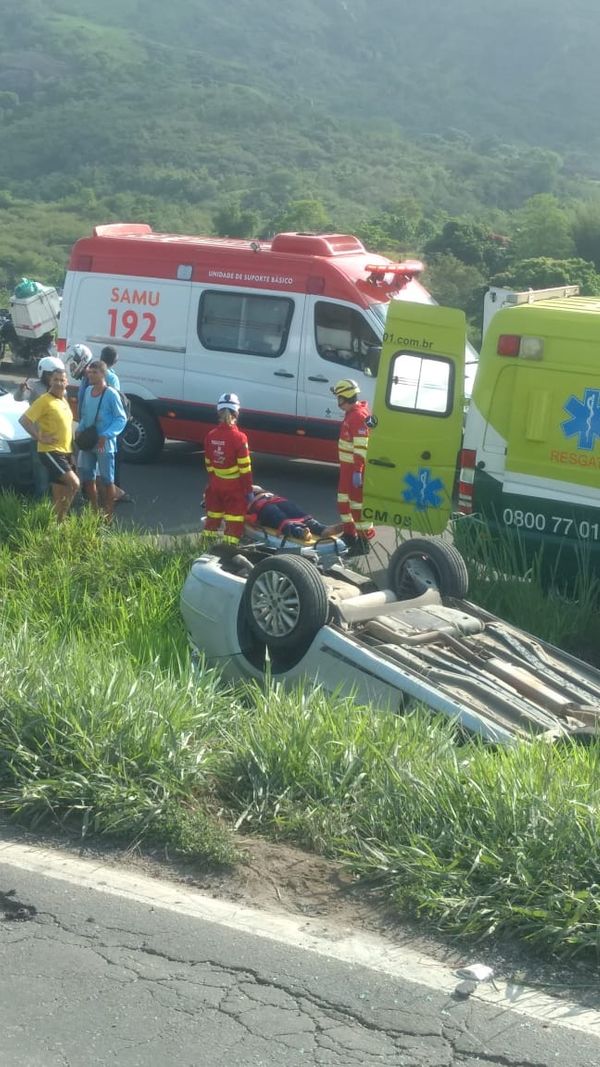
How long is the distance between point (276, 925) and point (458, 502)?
17.7ft

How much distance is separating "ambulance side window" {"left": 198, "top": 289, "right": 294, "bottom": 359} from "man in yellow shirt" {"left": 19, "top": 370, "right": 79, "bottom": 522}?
3.14 meters

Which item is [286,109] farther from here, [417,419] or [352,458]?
[417,419]

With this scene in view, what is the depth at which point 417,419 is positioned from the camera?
1017cm

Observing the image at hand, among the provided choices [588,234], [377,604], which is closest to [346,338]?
[377,604]

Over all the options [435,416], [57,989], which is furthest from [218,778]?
[435,416]

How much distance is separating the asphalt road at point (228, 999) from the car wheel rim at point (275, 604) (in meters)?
2.29

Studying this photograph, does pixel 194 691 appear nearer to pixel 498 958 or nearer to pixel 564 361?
pixel 498 958

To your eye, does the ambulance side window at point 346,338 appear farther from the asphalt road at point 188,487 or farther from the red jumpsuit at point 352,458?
the red jumpsuit at point 352,458

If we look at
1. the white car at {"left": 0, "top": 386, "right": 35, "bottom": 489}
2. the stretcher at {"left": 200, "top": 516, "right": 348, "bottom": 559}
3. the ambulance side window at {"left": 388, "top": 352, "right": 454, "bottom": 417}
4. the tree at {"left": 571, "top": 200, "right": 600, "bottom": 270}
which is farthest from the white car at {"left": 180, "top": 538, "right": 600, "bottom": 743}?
the tree at {"left": 571, "top": 200, "right": 600, "bottom": 270}

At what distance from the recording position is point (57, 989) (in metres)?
4.16

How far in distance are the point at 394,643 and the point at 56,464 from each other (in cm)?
523

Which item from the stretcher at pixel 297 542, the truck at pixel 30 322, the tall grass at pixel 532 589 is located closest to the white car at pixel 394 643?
the tall grass at pixel 532 589

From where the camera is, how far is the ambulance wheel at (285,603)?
6.75 m

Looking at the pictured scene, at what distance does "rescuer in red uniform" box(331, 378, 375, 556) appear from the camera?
37.2 feet
